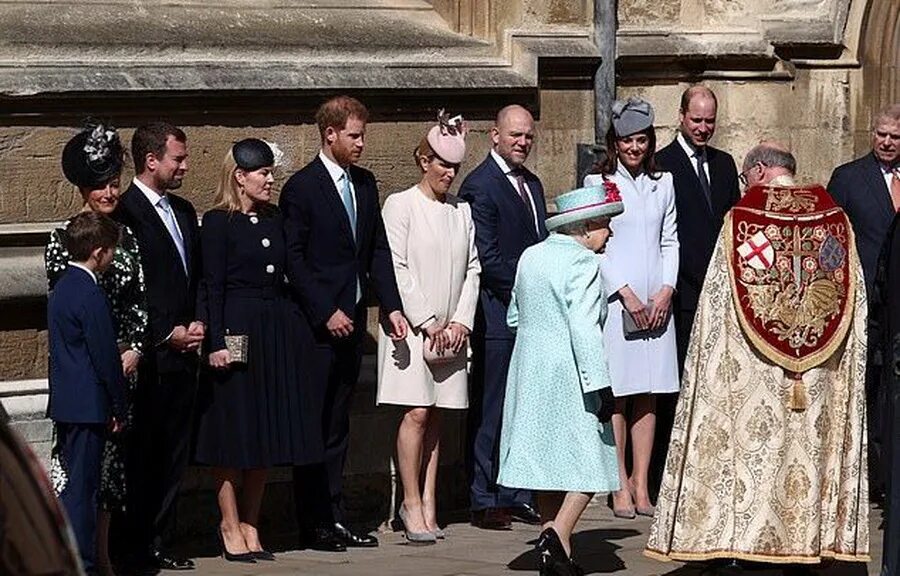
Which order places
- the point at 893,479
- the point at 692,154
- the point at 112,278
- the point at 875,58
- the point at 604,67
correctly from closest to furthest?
the point at 893,479, the point at 112,278, the point at 692,154, the point at 604,67, the point at 875,58

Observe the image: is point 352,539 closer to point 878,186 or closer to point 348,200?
point 348,200

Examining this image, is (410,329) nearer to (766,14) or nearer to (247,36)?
(247,36)

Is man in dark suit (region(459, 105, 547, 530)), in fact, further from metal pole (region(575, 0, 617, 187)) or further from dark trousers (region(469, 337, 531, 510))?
metal pole (region(575, 0, 617, 187))

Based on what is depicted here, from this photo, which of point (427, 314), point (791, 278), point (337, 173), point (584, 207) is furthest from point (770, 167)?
point (337, 173)

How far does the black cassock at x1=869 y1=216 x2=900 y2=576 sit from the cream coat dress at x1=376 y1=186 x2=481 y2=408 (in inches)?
75.8

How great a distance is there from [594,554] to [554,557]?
0.93 meters

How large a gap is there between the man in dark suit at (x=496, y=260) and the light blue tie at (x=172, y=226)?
170 cm

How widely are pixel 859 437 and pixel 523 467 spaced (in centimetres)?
129

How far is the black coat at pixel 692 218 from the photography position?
9.88 m

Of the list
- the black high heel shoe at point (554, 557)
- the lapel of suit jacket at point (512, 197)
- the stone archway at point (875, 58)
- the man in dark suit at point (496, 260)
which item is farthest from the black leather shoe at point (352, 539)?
the stone archway at point (875, 58)

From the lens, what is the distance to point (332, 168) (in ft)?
28.3

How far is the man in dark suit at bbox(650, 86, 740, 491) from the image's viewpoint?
9898 millimetres

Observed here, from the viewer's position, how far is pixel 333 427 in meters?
8.67

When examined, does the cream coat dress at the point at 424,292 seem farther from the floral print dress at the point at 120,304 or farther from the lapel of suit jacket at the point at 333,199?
the floral print dress at the point at 120,304
